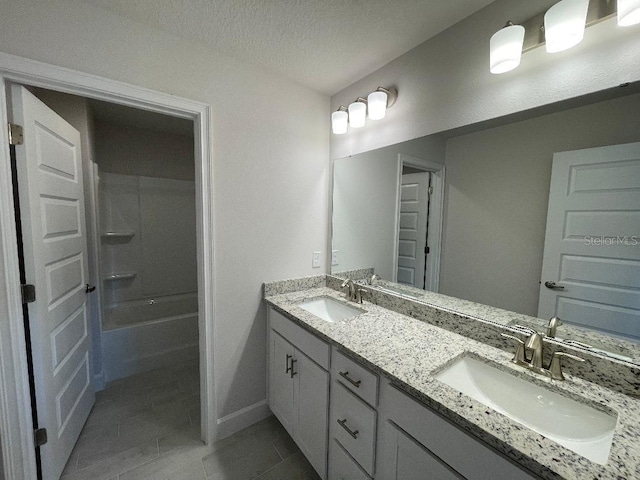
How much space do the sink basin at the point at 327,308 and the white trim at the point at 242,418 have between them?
77 cm

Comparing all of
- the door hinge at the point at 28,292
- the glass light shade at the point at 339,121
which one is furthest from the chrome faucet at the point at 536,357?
the door hinge at the point at 28,292

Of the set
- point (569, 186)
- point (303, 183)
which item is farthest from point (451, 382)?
point (303, 183)

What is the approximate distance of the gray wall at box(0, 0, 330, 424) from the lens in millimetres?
1233

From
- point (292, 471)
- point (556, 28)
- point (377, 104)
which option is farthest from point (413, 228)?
point (292, 471)

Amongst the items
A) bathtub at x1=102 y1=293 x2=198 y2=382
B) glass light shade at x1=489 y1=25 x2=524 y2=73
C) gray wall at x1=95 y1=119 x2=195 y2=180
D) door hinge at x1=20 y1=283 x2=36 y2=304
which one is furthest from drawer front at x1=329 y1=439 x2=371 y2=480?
gray wall at x1=95 y1=119 x2=195 y2=180

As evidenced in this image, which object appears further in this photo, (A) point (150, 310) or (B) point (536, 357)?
(A) point (150, 310)

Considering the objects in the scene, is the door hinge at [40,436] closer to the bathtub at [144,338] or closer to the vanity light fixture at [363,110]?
the bathtub at [144,338]

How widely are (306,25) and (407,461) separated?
1903 millimetres

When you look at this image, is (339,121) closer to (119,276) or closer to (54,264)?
(54,264)

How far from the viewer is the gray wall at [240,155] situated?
4.05 ft

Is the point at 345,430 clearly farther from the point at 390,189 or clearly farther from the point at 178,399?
the point at 178,399

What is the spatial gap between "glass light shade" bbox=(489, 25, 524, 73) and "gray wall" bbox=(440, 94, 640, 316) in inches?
9.5

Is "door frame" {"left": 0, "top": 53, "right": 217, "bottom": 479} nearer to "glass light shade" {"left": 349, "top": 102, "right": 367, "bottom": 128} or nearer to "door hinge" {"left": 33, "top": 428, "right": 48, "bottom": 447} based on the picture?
"door hinge" {"left": 33, "top": 428, "right": 48, "bottom": 447}

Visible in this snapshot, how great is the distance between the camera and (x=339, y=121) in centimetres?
184
